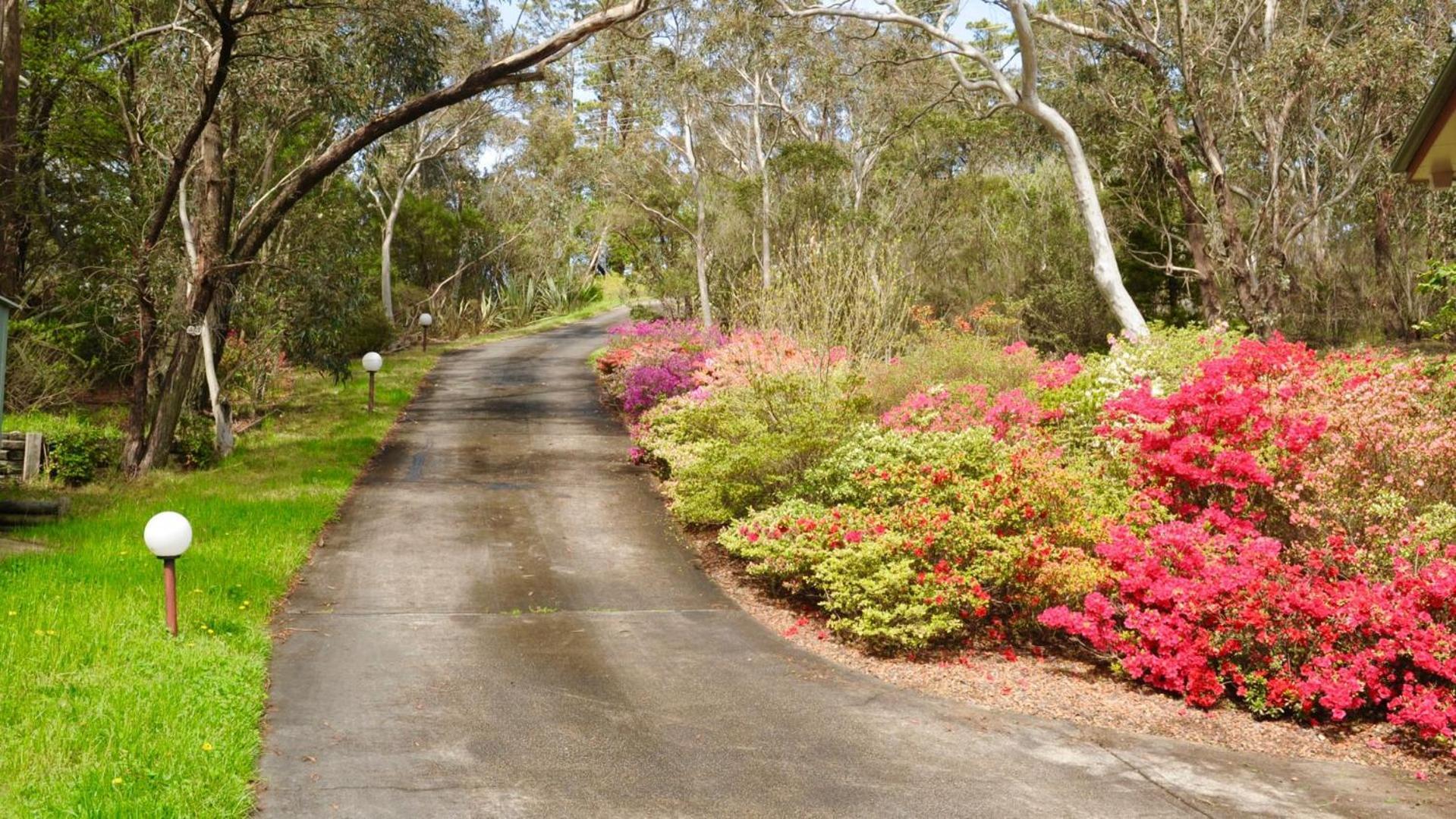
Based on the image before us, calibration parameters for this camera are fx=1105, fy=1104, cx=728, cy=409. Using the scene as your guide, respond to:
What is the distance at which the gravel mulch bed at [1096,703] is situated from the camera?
6227 millimetres

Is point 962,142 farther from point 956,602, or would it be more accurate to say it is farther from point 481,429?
point 956,602

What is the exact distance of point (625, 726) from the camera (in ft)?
20.4

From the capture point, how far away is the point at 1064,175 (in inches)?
1027

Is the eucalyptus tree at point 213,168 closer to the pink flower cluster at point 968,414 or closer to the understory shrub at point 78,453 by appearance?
the understory shrub at point 78,453

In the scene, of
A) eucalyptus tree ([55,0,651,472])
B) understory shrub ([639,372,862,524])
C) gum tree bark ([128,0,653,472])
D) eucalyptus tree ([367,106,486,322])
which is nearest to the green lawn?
gum tree bark ([128,0,653,472])

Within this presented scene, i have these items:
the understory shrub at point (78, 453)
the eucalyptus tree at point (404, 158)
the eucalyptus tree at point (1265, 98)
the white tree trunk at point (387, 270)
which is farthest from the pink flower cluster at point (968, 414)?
the eucalyptus tree at point (404, 158)

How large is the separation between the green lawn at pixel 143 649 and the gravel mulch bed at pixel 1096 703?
399cm

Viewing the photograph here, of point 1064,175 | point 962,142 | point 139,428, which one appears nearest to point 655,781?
point 139,428

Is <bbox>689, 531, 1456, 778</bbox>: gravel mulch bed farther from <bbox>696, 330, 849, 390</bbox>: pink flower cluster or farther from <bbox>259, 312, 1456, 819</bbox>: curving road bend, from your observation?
<bbox>696, 330, 849, 390</bbox>: pink flower cluster

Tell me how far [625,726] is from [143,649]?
313cm

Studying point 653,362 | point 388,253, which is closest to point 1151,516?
point 653,362

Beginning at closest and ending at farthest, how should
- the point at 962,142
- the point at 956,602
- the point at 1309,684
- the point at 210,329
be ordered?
the point at 1309,684 → the point at 956,602 → the point at 210,329 → the point at 962,142

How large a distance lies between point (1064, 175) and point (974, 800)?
2310cm

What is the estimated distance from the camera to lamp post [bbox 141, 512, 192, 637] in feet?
23.0
